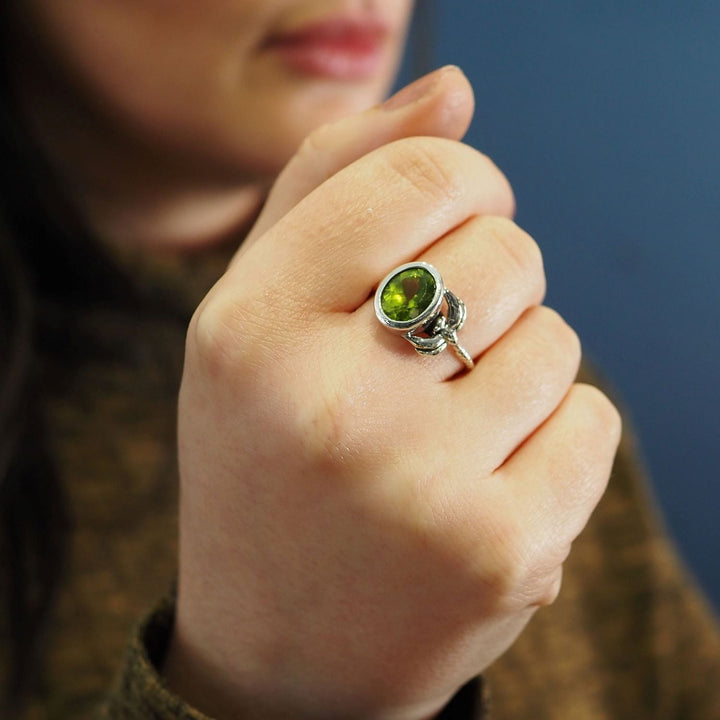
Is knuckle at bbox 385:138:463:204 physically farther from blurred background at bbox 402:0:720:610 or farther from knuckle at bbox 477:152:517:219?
blurred background at bbox 402:0:720:610

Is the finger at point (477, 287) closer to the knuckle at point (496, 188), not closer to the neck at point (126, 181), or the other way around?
the knuckle at point (496, 188)

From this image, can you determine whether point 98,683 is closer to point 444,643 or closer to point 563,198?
point 444,643

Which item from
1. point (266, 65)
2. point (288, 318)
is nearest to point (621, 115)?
point (266, 65)

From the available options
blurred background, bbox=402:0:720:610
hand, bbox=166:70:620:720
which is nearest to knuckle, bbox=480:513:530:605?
hand, bbox=166:70:620:720

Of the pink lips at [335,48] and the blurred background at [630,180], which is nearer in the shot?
the pink lips at [335,48]

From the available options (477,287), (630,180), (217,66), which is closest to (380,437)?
(477,287)

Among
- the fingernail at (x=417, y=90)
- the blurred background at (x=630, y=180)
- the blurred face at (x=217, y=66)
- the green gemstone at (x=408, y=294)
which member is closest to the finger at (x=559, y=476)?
the green gemstone at (x=408, y=294)
